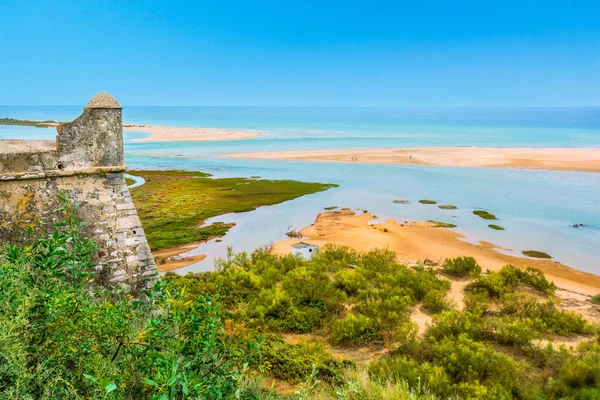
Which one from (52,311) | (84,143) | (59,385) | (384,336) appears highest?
(84,143)

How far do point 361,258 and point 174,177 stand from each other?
2650 centimetres

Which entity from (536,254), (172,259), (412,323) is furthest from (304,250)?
(536,254)

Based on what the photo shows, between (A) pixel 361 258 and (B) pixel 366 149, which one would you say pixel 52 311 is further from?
(B) pixel 366 149

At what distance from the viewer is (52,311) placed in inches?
154

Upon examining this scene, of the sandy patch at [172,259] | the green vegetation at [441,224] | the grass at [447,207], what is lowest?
the sandy patch at [172,259]

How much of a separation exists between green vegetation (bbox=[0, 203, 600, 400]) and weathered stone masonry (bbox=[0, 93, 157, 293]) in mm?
551

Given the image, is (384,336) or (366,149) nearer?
(384,336)

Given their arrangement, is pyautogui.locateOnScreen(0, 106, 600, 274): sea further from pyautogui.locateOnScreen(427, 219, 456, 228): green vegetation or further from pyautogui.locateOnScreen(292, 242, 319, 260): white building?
pyautogui.locateOnScreen(292, 242, 319, 260): white building

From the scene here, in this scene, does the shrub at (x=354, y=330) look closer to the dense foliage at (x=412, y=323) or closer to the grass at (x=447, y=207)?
the dense foliage at (x=412, y=323)

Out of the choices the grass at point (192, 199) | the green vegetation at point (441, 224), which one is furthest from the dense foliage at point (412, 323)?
the green vegetation at point (441, 224)

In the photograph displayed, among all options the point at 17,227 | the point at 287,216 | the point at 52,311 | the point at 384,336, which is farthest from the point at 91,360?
the point at 287,216

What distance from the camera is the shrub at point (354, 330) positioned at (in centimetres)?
1051

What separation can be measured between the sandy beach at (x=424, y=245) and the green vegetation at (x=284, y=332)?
4.25 feet

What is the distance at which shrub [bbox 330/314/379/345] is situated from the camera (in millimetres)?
10508
